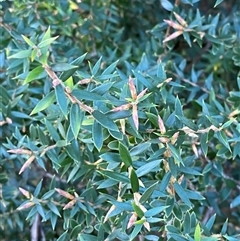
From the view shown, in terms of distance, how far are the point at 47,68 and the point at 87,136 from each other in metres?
0.16

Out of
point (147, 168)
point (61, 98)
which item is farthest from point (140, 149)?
point (61, 98)

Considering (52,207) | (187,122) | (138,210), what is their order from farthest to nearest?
(52,207), (187,122), (138,210)

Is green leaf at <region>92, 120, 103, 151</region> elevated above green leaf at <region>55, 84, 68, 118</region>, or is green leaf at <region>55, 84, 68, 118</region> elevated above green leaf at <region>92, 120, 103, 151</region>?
green leaf at <region>55, 84, 68, 118</region>

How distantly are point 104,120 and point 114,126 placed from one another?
0.06 ft

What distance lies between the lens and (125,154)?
69cm

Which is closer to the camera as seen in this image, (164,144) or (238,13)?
(164,144)

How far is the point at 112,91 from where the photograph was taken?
2.51 ft

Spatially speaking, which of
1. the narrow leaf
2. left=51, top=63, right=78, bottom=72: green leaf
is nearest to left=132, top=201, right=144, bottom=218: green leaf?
the narrow leaf

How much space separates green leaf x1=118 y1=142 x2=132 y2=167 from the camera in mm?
685

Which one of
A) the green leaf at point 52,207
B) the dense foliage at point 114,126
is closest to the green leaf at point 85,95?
the dense foliage at point 114,126

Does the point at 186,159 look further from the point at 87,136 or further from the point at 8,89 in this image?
the point at 8,89

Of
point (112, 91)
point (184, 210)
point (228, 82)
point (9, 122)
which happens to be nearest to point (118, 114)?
point (112, 91)

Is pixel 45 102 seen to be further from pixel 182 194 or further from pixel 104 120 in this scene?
pixel 182 194

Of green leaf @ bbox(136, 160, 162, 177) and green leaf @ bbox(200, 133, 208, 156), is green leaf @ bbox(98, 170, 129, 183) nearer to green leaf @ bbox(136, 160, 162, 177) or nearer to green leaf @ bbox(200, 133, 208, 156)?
green leaf @ bbox(136, 160, 162, 177)
